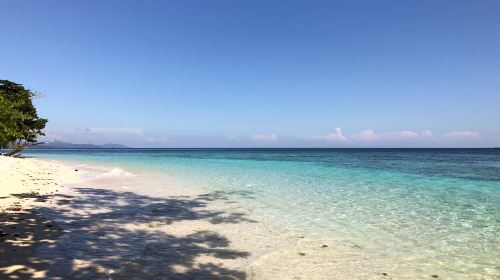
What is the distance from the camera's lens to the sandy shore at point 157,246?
6.81m

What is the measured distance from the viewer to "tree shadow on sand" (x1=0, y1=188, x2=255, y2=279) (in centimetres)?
662

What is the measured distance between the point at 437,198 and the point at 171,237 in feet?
48.0

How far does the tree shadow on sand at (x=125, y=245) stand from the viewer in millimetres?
6621

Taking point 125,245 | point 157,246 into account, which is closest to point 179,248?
point 157,246

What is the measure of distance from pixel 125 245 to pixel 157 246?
31.2 inches

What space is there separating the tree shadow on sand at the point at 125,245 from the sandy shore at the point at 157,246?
19mm

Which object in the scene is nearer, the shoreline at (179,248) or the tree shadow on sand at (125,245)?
the tree shadow on sand at (125,245)

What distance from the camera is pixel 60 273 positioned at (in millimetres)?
6336

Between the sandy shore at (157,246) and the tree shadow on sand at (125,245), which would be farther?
the sandy shore at (157,246)

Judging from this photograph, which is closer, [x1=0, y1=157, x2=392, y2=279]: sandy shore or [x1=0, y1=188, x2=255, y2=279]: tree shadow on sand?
[x1=0, y1=188, x2=255, y2=279]: tree shadow on sand

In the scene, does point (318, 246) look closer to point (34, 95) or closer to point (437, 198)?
point (437, 198)

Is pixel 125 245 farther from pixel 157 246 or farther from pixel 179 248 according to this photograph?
pixel 179 248

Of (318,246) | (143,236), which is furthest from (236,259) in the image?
(143,236)

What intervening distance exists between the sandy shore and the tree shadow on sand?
0.02 m
